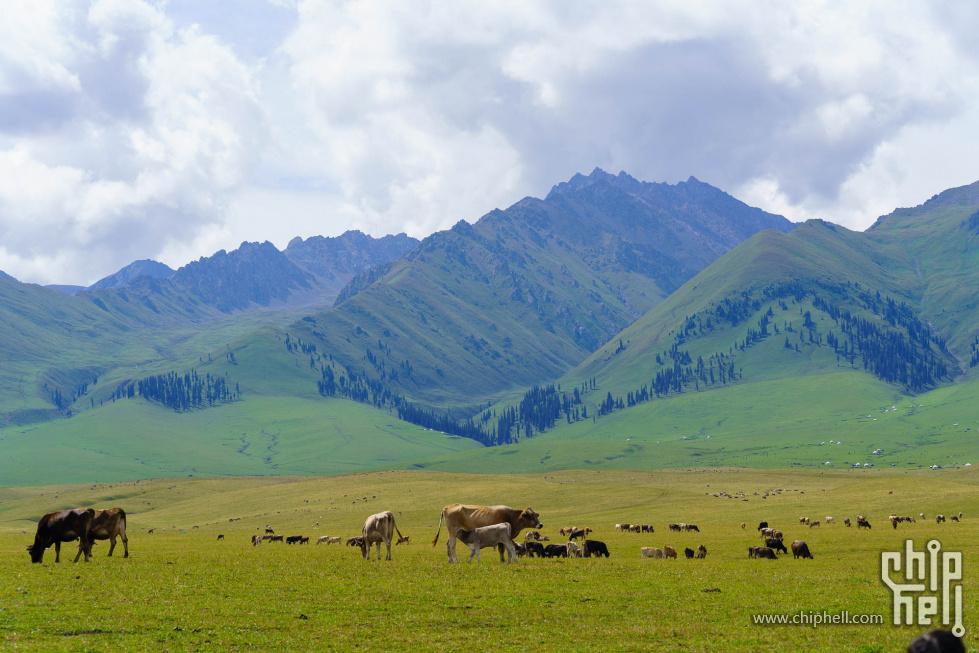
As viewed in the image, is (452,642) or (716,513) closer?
(452,642)

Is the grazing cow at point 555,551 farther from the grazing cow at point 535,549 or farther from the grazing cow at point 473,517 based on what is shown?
the grazing cow at point 473,517

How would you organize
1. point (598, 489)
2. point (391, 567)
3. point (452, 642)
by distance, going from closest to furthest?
1. point (452, 642)
2. point (391, 567)
3. point (598, 489)

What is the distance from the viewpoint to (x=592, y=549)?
5019 centimetres

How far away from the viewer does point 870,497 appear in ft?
382

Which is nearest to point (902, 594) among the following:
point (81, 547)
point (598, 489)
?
point (81, 547)

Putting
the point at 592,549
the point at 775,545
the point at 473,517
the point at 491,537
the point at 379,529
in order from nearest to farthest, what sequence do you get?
the point at 491,537 → the point at 473,517 → the point at 379,529 → the point at 592,549 → the point at 775,545

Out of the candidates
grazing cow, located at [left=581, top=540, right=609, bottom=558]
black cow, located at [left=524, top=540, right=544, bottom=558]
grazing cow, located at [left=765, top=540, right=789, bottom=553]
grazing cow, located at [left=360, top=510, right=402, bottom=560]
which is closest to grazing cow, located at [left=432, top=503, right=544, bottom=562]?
grazing cow, located at [left=360, top=510, right=402, bottom=560]

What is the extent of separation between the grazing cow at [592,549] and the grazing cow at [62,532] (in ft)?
97.1

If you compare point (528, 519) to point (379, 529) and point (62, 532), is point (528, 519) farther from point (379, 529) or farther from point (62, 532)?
point (62, 532)

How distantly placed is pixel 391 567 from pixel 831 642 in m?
22.7

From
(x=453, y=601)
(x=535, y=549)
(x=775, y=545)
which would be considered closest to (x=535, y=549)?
(x=535, y=549)

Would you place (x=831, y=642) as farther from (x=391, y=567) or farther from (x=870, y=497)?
(x=870, y=497)

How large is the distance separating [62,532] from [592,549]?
31.8m

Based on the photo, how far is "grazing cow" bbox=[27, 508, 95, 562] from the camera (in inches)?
1561
